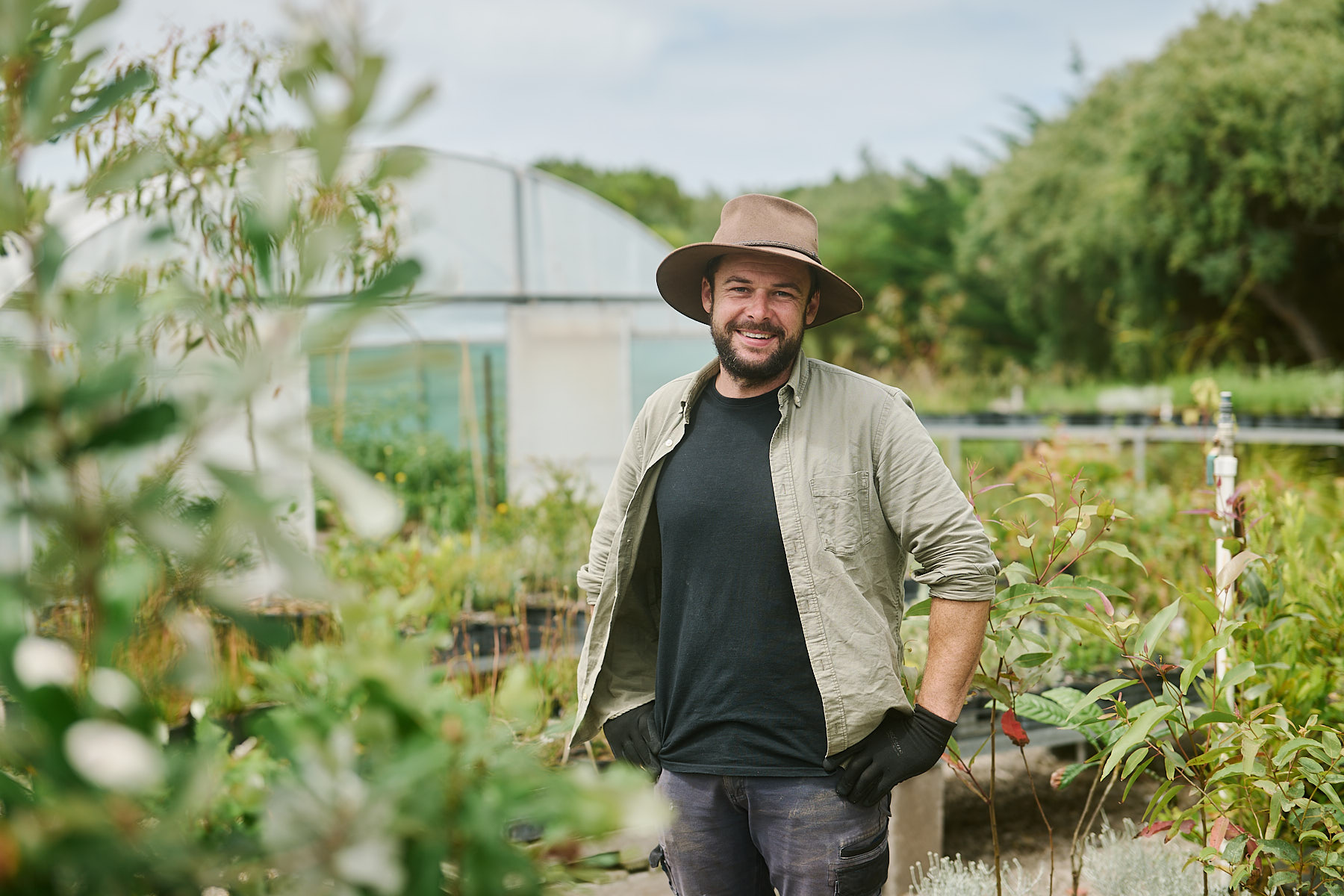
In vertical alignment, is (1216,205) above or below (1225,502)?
above

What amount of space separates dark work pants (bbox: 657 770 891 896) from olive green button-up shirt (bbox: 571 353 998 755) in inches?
5.4

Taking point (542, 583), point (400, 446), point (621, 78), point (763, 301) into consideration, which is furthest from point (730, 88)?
point (763, 301)

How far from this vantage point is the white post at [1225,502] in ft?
7.07

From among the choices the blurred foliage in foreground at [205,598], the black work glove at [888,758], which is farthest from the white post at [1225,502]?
the blurred foliage in foreground at [205,598]

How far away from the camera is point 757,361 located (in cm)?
192

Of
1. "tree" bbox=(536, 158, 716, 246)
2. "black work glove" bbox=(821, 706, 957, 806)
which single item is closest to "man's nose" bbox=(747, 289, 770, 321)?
"black work glove" bbox=(821, 706, 957, 806)

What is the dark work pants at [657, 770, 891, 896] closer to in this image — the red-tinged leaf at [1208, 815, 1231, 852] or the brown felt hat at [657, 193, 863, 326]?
the red-tinged leaf at [1208, 815, 1231, 852]

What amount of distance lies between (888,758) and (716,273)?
1.01m

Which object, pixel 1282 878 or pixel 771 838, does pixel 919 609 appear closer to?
pixel 771 838

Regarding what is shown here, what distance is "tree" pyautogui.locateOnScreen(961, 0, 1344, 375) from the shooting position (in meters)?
12.0

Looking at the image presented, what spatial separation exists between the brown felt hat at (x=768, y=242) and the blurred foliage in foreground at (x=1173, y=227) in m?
7.95

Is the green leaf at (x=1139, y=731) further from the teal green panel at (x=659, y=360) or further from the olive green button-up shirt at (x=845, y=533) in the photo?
the teal green panel at (x=659, y=360)

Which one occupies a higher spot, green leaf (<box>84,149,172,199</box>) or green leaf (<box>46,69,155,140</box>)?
green leaf (<box>46,69,155,140</box>)

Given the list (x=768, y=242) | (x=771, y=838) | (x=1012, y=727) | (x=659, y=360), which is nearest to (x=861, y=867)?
(x=771, y=838)
